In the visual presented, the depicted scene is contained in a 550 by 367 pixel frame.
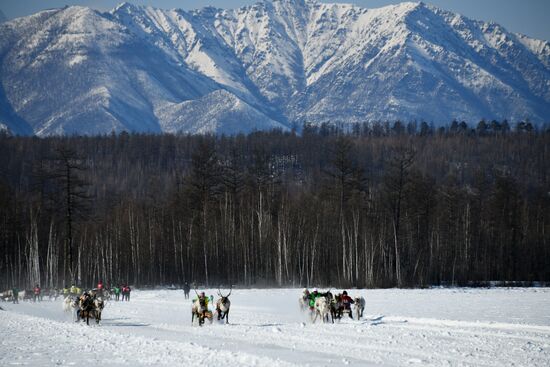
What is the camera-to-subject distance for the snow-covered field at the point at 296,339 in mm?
21406

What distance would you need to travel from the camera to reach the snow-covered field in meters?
21.4

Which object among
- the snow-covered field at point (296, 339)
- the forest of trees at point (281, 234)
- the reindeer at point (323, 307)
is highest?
the forest of trees at point (281, 234)

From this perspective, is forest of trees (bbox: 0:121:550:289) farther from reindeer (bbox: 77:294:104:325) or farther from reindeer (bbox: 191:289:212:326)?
reindeer (bbox: 191:289:212:326)

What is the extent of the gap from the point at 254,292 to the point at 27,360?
37729 millimetres

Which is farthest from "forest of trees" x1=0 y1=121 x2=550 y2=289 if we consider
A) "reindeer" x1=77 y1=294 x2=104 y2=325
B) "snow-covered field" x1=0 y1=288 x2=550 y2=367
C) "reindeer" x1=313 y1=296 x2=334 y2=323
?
"reindeer" x1=77 y1=294 x2=104 y2=325

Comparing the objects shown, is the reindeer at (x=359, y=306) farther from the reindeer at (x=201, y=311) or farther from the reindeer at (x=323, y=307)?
the reindeer at (x=201, y=311)

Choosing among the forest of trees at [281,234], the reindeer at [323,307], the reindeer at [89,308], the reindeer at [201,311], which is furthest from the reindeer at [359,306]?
the forest of trees at [281,234]

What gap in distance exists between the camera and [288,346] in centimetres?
2461

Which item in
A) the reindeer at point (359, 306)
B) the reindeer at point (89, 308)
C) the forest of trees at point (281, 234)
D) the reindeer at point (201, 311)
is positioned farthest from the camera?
the forest of trees at point (281, 234)

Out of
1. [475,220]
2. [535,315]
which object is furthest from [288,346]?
[475,220]

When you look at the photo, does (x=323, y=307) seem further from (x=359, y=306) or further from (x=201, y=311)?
(x=201, y=311)

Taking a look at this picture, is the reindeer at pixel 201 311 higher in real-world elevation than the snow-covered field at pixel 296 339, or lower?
higher

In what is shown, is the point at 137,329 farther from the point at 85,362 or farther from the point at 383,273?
the point at 383,273

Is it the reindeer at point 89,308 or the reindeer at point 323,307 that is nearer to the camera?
the reindeer at point 323,307
